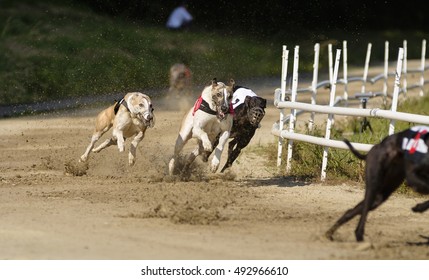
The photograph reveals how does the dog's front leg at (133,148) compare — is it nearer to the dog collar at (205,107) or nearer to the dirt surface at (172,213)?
the dirt surface at (172,213)

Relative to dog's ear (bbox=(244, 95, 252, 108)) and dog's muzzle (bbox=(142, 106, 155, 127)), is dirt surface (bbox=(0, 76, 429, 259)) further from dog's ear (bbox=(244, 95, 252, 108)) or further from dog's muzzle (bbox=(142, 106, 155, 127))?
dog's ear (bbox=(244, 95, 252, 108))

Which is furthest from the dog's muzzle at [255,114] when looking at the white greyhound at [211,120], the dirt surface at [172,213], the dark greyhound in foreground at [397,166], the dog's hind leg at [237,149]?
the dark greyhound in foreground at [397,166]

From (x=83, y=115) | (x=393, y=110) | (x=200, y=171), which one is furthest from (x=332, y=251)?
(x=83, y=115)

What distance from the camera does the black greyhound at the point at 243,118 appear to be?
11.1m

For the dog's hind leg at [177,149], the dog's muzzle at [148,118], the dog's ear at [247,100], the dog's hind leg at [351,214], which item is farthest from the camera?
the dog's ear at [247,100]

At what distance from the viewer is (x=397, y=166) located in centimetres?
725

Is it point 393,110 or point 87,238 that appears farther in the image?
point 393,110

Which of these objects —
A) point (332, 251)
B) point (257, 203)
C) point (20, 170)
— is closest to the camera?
point (332, 251)

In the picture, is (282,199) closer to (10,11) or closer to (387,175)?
(387,175)

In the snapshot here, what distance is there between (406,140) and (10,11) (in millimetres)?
18336

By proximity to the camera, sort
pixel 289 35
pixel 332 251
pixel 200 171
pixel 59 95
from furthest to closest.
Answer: pixel 289 35 → pixel 59 95 → pixel 200 171 → pixel 332 251

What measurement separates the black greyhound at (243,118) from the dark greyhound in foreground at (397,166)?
3.82 m

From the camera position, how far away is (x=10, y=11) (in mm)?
24203

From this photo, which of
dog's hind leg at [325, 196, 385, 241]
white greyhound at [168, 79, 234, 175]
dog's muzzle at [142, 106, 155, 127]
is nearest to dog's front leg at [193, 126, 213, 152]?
white greyhound at [168, 79, 234, 175]
